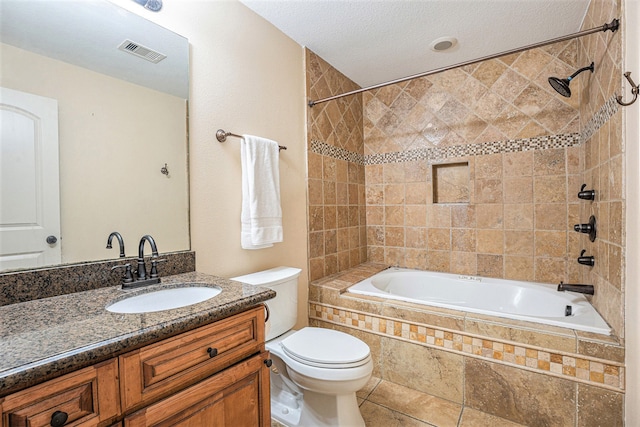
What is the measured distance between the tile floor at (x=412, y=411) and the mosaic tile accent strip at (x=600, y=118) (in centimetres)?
170

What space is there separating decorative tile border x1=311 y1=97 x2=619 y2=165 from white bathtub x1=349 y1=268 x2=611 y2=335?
1.07 m

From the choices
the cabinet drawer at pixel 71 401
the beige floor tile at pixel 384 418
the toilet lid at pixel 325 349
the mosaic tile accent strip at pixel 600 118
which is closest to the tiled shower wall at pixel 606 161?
the mosaic tile accent strip at pixel 600 118

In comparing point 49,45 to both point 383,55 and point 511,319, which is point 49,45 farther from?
point 511,319

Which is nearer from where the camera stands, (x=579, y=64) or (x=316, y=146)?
(x=579, y=64)

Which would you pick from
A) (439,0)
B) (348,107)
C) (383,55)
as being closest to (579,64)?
(439,0)

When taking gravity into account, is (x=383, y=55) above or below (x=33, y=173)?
above

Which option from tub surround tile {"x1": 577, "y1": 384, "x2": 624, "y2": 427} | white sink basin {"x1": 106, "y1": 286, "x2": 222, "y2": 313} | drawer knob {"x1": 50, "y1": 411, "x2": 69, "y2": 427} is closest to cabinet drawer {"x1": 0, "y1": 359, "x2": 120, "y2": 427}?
drawer knob {"x1": 50, "y1": 411, "x2": 69, "y2": 427}

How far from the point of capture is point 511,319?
1.65 meters

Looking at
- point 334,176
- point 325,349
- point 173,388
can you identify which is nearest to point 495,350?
point 325,349

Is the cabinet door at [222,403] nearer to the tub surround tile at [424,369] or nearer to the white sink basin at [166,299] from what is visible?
the white sink basin at [166,299]

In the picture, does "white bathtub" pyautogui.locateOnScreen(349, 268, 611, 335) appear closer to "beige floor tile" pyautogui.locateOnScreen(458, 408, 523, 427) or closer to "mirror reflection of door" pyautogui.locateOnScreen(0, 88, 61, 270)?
"beige floor tile" pyautogui.locateOnScreen(458, 408, 523, 427)

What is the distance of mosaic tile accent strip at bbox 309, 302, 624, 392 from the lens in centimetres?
138

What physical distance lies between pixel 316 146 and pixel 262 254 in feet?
3.34

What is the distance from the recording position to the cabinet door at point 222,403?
0.83 metres
